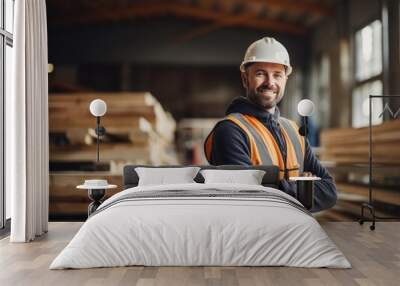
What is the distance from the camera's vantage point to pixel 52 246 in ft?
15.6

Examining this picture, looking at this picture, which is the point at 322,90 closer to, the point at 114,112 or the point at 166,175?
the point at 166,175

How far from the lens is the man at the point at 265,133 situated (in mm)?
5898

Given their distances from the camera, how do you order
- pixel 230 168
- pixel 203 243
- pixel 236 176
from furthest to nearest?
1. pixel 230 168
2. pixel 236 176
3. pixel 203 243

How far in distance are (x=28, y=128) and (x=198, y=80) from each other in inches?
80.8

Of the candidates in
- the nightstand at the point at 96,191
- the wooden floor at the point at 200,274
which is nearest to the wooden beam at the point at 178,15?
the nightstand at the point at 96,191

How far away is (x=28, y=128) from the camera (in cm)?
503

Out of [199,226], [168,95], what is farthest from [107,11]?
[199,226]

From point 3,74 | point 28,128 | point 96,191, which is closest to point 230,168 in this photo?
point 96,191

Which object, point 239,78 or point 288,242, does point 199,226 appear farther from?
point 239,78

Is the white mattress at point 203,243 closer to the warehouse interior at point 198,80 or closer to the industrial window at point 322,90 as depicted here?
the warehouse interior at point 198,80

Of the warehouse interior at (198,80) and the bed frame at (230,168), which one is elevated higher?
the warehouse interior at (198,80)

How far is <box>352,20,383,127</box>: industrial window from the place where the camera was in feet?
20.0

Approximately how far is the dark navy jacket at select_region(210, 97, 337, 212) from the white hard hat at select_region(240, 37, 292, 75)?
476 millimetres

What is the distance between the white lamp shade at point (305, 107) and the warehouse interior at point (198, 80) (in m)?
0.11
